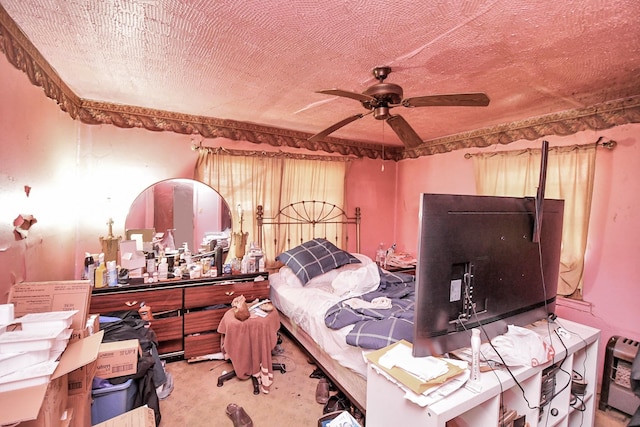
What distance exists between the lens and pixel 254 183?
11.4 feet

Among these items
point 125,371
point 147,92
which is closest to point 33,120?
point 147,92

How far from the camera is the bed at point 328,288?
195 cm

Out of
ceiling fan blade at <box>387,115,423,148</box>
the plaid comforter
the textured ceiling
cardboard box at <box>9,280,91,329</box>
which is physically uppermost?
the textured ceiling

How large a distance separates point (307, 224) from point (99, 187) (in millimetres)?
2259

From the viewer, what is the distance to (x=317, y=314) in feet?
7.72

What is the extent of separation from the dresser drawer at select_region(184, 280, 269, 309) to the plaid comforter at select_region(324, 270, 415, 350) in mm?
1018

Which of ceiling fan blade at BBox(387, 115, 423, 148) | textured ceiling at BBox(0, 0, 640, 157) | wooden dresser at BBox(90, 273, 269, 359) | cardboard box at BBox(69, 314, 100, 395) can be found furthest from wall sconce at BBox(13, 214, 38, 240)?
ceiling fan blade at BBox(387, 115, 423, 148)

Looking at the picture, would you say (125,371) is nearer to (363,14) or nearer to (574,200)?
(363,14)

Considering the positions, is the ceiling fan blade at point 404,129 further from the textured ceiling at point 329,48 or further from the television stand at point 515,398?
the television stand at point 515,398

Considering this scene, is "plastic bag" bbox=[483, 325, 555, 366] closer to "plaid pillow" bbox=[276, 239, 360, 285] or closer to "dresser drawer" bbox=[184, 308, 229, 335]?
"plaid pillow" bbox=[276, 239, 360, 285]

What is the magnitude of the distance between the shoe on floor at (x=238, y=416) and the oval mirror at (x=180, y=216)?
1.62 m

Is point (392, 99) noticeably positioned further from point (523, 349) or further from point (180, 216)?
point (180, 216)

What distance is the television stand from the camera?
3.89 feet

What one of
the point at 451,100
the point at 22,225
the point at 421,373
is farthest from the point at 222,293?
the point at 451,100
